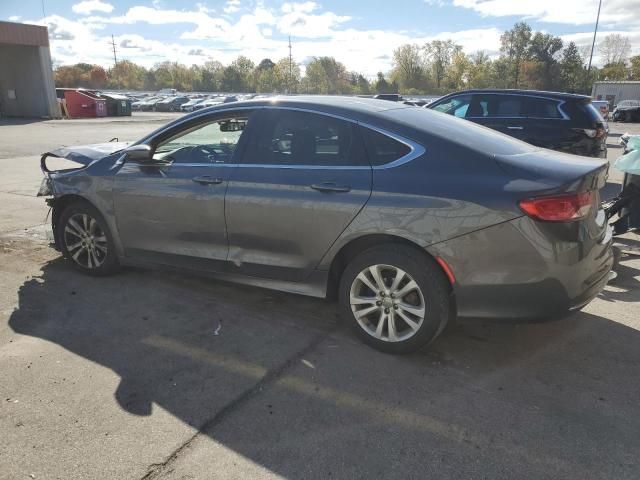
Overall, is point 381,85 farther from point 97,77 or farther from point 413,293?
point 413,293

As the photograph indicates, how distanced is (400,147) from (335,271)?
0.96 metres

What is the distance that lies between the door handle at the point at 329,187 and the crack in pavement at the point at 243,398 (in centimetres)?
108

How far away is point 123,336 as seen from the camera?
371 centimetres

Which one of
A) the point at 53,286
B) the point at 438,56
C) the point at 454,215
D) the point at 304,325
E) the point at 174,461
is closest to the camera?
the point at 174,461

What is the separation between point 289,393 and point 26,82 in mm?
35963

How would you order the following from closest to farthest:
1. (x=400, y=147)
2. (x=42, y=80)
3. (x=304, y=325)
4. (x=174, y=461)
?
(x=174, y=461), (x=400, y=147), (x=304, y=325), (x=42, y=80)

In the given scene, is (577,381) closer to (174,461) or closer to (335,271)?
(335,271)

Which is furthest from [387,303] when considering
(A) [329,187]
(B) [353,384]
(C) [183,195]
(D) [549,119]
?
(D) [549,119]

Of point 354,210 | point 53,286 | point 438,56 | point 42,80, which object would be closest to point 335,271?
point 354,210

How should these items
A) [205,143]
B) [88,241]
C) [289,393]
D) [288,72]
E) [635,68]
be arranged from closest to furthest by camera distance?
[289,393]
[205,143]
[88,241]
[635,68]
[288,72]

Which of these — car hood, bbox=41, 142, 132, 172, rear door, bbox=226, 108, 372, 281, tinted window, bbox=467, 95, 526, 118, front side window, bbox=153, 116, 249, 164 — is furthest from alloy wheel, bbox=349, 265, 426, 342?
tinted window, bbox=467, 95, 526, 118

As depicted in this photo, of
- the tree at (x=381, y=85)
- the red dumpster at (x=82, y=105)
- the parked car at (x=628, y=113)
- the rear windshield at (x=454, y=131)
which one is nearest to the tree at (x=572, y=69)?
the tree at (x=381, y=85)

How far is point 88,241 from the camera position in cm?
478

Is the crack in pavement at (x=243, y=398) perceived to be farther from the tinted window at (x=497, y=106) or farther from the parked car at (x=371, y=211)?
the tinted window at (x=497, y=106)
